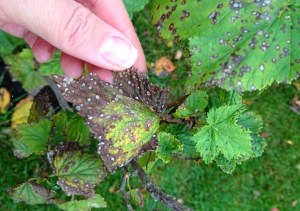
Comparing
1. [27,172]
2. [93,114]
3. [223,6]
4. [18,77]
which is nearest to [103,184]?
[27,172]

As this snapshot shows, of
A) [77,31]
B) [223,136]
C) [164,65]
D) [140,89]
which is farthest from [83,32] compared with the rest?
[164,65]

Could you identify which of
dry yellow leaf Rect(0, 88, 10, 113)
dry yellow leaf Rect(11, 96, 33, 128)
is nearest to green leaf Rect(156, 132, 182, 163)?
dry yellow leaf Rect(11, 96, 33, 128)

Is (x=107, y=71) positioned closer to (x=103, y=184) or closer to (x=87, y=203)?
(x=87, y=203)

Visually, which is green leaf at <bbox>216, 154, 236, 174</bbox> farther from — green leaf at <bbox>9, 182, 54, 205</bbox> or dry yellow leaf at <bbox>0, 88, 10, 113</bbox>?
dry yellow leaf at <bbox>0, 88, 10, 113</bbox>

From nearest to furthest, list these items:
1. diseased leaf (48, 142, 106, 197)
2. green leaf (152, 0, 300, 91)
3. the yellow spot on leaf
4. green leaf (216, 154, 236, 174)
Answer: green leaf (152, 0, 300, 91) < green leaf (216, 154, 236, 174) < diseased leaf (48, 142, 106, 197) < the yellow spot on leaf

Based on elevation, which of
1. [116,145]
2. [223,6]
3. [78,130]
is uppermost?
[223,6]

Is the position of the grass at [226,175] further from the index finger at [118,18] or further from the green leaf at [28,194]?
the index finger at [118,18]
